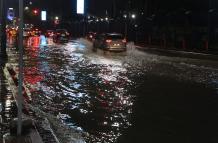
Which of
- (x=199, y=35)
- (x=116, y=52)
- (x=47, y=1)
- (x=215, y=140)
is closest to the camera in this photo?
(x=215, y=140)

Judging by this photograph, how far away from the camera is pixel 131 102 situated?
562 inches

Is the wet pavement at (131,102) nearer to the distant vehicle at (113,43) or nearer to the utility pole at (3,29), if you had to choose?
the utility pole at (3,29)

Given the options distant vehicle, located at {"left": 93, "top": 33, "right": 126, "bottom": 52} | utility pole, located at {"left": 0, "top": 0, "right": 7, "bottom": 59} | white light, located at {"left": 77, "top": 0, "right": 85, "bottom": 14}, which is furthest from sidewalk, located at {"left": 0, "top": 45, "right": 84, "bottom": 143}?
white light, located at {"left": 77, "top": 0, "right": 85, "bottom": 14}

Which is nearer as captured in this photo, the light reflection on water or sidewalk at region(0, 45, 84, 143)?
sidewalk at region(0, 45, 84, 143)

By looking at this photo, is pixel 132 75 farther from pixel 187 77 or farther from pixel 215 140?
pixel 215 140

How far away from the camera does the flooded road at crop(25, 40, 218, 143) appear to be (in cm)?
1030

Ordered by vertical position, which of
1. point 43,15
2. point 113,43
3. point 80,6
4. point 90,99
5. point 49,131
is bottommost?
point 90,99

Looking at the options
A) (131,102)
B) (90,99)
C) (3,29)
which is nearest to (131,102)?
(131,102)

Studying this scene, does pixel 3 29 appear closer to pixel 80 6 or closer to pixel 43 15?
pixel 80 6

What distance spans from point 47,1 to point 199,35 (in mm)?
108545

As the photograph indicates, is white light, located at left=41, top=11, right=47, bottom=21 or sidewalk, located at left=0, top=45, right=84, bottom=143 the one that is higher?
white light, located at left=41, top=11, right=47, bottom=21

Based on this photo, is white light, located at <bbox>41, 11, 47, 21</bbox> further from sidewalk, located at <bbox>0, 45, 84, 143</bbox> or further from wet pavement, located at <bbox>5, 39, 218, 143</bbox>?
sidewalk, located at <bbox>0, 45, 84, 143</bbox>

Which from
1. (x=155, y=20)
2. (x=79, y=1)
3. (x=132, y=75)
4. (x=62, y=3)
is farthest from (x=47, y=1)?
(x=132, y=75)

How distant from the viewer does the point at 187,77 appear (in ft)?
73.0
